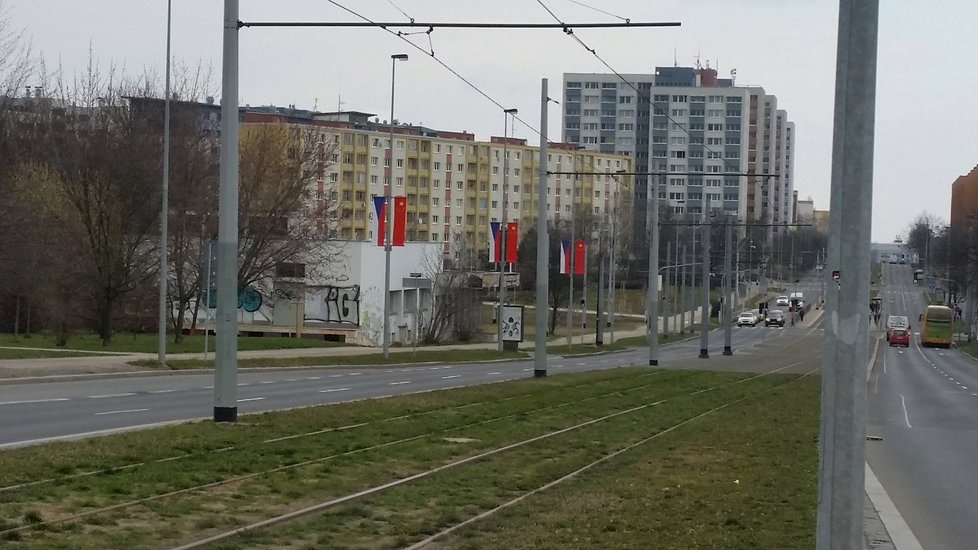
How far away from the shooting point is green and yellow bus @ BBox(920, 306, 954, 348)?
306 ft

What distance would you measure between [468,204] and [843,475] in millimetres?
136487

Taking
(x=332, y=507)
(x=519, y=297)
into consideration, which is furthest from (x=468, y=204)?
(x=332, y=507)

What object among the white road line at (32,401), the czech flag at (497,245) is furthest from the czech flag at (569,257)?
the white road line at (32,401)

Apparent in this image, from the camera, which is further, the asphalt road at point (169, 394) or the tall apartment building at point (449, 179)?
the tall apartment building at point (449, 179)

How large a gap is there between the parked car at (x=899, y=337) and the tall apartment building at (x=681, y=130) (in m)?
37.2

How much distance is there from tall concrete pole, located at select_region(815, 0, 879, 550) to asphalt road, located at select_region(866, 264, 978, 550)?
603 cm

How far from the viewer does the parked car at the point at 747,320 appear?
116188 mm

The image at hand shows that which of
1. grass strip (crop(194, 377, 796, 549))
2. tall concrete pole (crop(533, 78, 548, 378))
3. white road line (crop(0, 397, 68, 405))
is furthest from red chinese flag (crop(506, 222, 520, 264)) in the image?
grass strip (crop(194, 377, 796, 549))

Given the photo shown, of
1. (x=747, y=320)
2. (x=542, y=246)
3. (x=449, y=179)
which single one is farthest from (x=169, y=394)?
(x=449, y=179)

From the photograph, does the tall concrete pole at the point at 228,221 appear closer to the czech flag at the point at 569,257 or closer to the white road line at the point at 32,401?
the white road line at the point at 32,401

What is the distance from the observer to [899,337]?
312 feet

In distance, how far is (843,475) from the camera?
20.8 ft

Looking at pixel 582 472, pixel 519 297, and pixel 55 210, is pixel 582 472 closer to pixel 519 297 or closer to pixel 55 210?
pixel 55 210

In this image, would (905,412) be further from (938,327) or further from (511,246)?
(938,327)
